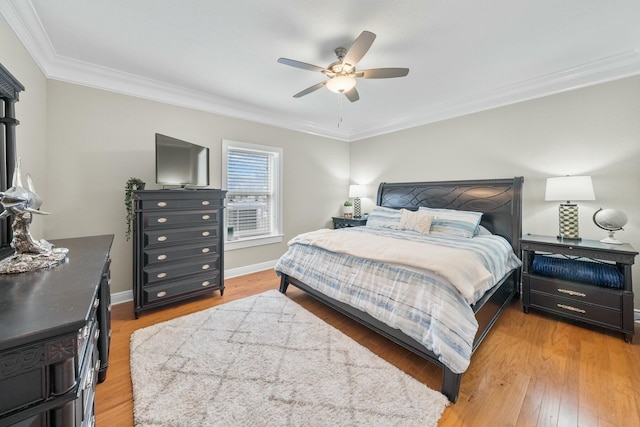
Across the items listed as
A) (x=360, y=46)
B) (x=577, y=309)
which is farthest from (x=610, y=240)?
(x=360, y=46)

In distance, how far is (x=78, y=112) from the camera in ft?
8.63

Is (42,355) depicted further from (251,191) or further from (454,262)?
(251,191)

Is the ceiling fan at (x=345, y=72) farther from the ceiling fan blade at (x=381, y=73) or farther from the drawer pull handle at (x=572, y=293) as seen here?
the drawer pull handle at (x=572, y=293)

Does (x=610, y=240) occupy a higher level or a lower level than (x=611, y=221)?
lower

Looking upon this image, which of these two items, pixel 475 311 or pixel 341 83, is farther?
pixel 341 83

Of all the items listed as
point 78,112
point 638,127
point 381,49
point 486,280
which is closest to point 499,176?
point 638,127

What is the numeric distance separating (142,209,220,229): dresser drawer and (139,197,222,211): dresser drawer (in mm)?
54

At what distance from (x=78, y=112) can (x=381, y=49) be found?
10.3 ft

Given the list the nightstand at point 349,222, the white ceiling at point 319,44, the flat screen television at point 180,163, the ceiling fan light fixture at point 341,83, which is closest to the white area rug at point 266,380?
the flat screen television at point 180,163

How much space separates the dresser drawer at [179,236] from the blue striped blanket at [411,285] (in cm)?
94

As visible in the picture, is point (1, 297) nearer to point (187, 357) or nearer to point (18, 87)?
point (187, 357)

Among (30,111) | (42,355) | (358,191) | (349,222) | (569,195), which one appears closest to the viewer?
(42,355)

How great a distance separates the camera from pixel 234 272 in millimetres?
3812

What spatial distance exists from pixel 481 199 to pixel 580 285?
1368mm
